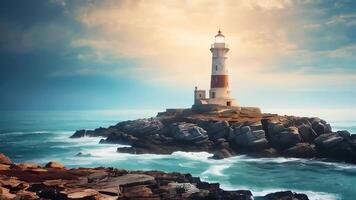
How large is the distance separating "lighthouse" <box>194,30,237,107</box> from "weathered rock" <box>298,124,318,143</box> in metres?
17.5

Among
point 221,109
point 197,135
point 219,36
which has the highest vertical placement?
point 219,36

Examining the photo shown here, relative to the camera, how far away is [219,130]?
154ft

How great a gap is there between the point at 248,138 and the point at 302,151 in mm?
5427

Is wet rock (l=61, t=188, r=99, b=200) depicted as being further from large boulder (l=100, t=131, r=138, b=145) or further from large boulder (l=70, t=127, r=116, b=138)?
large boulder (l=70, t=127, r=116, b=138)

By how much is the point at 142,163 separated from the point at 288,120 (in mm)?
18911

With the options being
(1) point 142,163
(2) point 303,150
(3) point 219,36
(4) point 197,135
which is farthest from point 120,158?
(3) point 219,36

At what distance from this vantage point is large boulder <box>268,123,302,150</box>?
4344 centimetres

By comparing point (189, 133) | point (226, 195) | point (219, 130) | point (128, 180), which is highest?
point (219, 130)

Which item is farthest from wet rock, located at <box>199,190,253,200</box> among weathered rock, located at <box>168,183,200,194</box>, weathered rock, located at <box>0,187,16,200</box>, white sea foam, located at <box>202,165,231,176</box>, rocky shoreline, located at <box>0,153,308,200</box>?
white sea foam, located at <box>202,165,231,176</box>

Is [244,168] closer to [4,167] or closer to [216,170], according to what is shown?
[216,170]

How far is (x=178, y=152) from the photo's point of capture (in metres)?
44.8

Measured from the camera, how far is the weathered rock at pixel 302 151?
1644 inches

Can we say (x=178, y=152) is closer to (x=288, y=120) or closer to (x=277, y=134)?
(x=277, y=134)

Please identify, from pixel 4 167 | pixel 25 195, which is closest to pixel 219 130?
pixel 4 167
